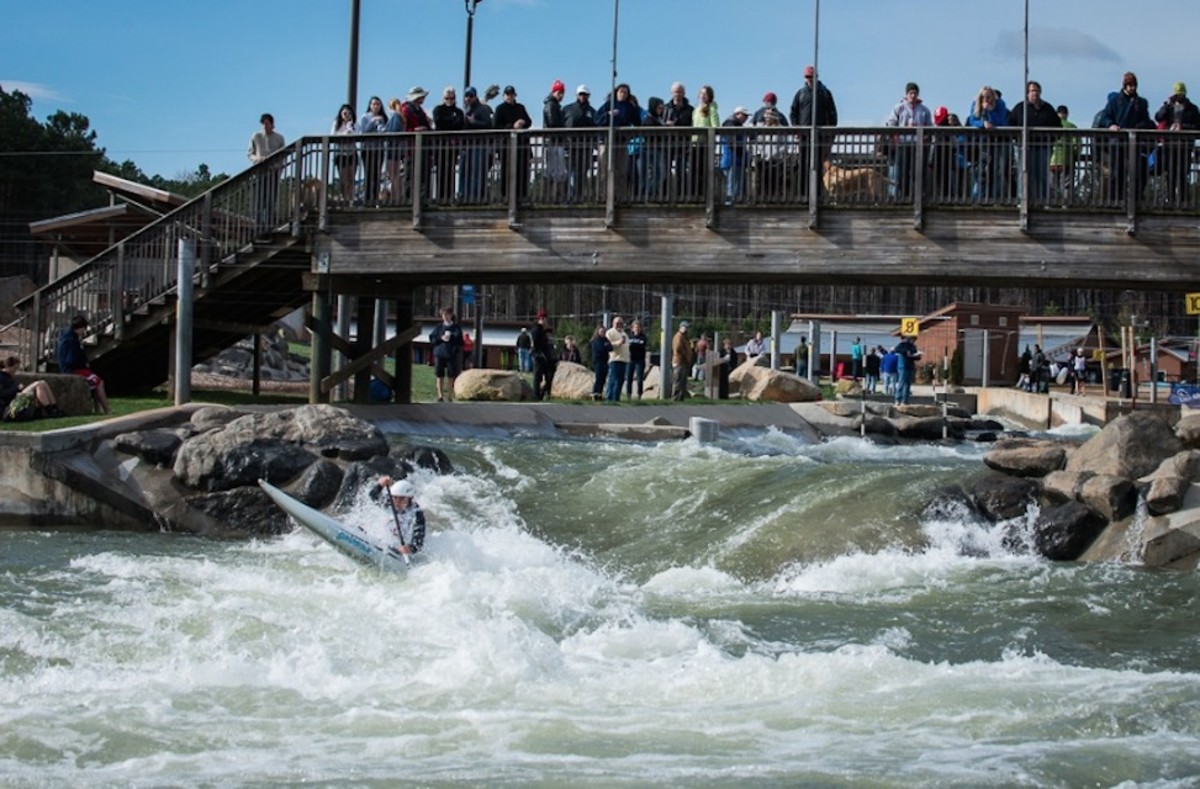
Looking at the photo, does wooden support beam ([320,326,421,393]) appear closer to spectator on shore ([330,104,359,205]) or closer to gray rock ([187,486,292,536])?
spectator on shore ([330,104,359,205])

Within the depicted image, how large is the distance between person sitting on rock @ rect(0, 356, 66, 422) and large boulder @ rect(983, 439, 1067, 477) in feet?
40.6

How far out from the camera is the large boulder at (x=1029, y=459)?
19047 millimetres

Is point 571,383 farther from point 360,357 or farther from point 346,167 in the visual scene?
point 346,167

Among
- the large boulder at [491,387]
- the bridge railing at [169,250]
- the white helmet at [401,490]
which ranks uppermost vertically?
the bridge railing at [169,250]

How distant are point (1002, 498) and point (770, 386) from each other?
16.7m

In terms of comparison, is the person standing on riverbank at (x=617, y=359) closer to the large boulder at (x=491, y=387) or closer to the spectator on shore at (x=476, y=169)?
the large boulder at (x=491, y=387)

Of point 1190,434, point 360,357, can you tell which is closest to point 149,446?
point 360,357

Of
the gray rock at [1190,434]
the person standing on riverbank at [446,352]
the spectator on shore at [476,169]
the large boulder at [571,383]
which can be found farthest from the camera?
the large boulder at [571,383]

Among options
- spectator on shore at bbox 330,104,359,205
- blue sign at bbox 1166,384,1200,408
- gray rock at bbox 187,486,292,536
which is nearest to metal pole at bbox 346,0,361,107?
spectator on shore at bbox 330,104,359,205

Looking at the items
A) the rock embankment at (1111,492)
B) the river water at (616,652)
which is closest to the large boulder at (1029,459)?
the rock embankment at (1111,492)

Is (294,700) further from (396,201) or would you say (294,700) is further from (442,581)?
(396,201)

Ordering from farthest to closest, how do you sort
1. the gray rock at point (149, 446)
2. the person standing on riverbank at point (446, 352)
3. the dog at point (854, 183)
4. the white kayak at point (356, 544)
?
the person standing on riverbank at point (446, 352) < the dog at point (854, 183) < the gray rock at point (149, 446) < the white kayak at point (356, 544)

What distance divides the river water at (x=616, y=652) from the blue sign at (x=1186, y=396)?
15.7 m

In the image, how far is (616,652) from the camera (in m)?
13.1
